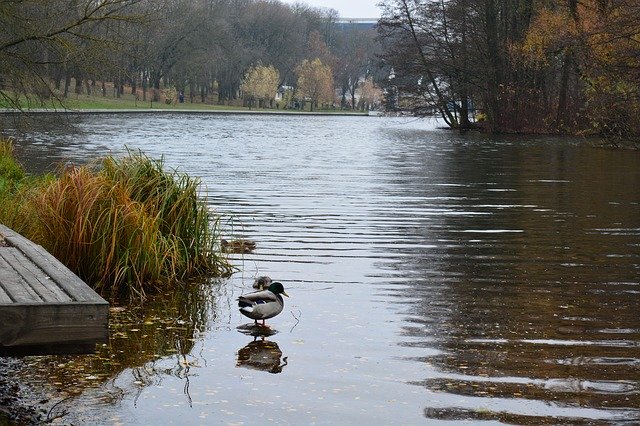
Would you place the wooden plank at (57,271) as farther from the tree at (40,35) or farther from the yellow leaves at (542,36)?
the yellow leaves at (542,36)

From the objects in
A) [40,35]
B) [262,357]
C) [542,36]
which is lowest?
[262,357]

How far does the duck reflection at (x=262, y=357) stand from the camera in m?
7.86

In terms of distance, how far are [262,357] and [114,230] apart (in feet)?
7.99

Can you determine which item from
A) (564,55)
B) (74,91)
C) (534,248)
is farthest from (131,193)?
(74,91)

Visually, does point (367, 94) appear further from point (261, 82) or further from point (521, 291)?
point (521, 291)

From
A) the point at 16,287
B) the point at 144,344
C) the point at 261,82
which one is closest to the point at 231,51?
the point at 261,82

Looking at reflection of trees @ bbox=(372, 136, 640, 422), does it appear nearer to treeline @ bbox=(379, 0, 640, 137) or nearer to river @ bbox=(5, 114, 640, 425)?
river @ bbox=(5, 114, 640, 425)

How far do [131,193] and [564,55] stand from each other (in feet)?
153

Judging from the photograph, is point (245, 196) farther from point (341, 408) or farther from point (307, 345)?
point (341, 408)

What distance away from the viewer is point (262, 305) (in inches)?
348

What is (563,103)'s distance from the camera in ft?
188

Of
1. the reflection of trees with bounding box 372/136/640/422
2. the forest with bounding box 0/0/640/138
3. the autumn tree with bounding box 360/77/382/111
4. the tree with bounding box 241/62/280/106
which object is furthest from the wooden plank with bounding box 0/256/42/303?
the autumn tree with bounding box 360/77/382/111

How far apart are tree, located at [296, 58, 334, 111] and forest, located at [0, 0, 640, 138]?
819 inches

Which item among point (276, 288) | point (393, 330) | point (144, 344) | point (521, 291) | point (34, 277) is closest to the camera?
point (34, 277)
